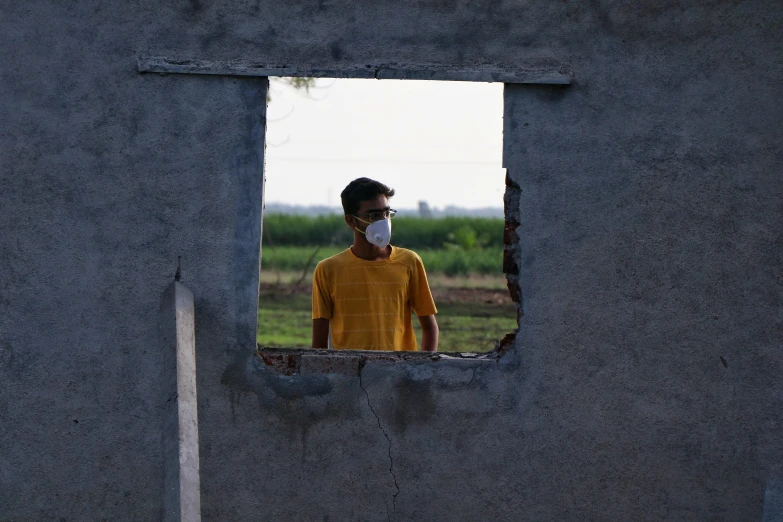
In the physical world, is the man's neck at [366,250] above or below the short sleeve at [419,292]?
above

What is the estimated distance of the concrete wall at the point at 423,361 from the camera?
416 centimetres

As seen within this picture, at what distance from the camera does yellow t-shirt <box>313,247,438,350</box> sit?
4.83 m

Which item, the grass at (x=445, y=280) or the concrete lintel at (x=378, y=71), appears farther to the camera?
the grass at (x=445, y=280)

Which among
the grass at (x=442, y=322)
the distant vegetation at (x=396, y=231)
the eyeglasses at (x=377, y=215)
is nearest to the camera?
the eyeglasses at (x=377, y=215)

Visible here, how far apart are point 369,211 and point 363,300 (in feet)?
1.48

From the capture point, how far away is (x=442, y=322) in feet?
49.0

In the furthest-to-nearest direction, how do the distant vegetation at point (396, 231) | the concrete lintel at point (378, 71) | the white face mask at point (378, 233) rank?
the distant vegetation at point (396, 231) < the white face mask at point (378, 233) < the concrete lintel at point (378, 71)

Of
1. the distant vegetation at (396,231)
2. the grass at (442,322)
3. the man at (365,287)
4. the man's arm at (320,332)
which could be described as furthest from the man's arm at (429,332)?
the distant vegetation at (396,231)

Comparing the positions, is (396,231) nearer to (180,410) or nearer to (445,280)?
(445,280)

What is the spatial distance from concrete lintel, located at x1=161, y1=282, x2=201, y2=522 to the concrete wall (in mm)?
91

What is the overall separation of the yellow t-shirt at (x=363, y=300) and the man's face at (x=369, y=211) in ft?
0.59

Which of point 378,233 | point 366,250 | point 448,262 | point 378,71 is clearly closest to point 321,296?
point 366,250

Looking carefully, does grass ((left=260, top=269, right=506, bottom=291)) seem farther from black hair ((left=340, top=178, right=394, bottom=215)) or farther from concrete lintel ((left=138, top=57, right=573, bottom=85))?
concrete lintel ((left=138, top=57, right=573, bottom=85))

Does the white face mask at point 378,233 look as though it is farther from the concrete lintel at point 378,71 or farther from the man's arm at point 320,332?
the concrete lintel at point 378,71
